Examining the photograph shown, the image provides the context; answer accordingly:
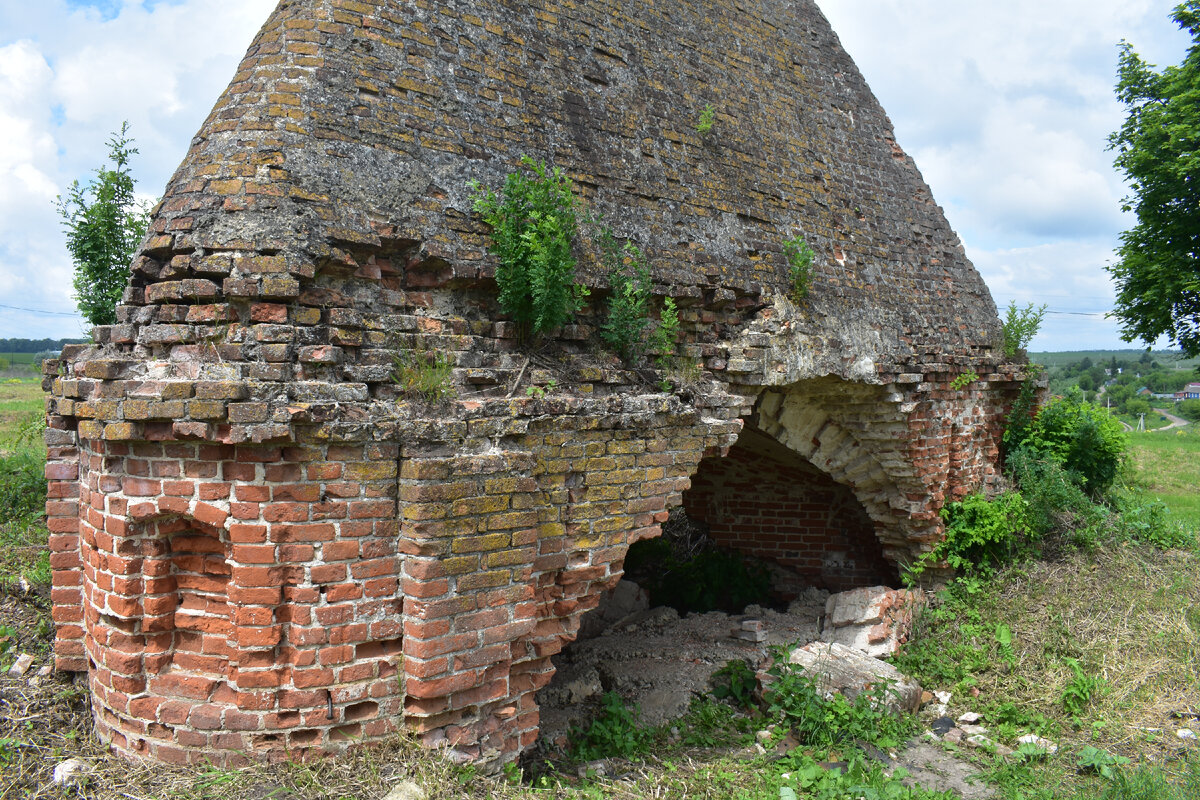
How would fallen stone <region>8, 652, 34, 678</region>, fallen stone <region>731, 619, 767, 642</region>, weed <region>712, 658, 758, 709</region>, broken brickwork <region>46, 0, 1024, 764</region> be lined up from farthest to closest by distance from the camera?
fallen stone <region>731, 619, 767, 642</region>, weed <region>712, 658, 758, 709</region>, fallen stone <region>8, 652, 34, 678</region>, broken brickwork <region>46, 0, 1024, 764</region>

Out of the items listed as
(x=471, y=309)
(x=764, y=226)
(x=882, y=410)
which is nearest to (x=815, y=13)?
(x=764, y=226)

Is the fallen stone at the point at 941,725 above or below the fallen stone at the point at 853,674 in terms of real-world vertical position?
below

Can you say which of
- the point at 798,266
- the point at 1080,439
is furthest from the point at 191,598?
the point at 1080,439

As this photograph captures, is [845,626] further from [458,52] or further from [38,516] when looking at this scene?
[38,516]

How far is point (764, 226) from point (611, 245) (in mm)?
1803

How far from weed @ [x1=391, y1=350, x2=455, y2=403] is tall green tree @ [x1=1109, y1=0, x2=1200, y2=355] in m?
13.4

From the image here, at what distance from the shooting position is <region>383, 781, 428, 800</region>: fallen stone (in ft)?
10.3

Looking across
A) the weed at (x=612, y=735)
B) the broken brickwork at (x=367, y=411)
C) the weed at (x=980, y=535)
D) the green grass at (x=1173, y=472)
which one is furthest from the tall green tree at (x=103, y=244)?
the green grass at (x=1173, y=472)

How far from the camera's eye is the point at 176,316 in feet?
11.2

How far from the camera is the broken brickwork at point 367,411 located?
10.7ft

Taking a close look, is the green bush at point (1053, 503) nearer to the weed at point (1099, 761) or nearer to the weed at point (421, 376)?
the weed at point (1099, 761)

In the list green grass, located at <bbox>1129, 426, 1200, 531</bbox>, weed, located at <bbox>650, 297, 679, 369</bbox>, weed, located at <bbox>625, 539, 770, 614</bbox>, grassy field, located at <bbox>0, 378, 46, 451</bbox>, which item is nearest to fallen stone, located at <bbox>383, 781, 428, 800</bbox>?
weed, located at <bbox>650, 297, 679, 369</bbox>

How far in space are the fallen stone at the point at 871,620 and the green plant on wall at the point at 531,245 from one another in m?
4.18

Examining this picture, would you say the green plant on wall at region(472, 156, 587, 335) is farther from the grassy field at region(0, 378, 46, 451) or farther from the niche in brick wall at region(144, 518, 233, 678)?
the grassy field at region(0, 378, 46, 451)
